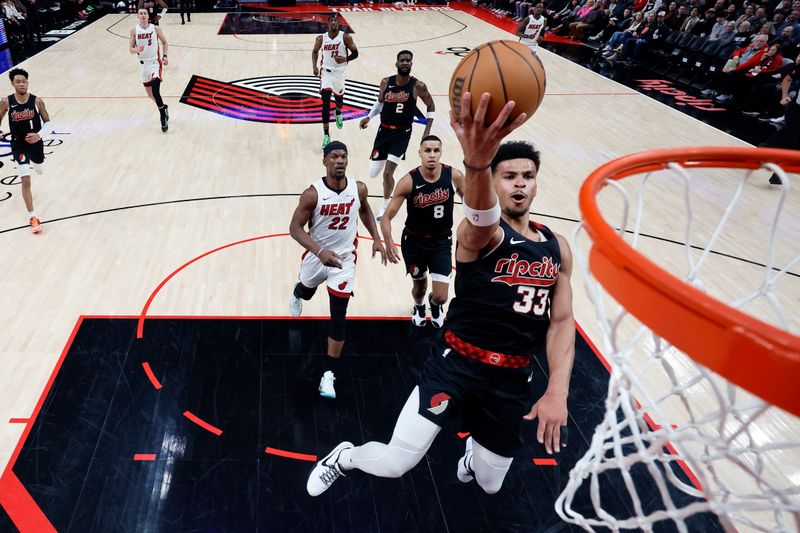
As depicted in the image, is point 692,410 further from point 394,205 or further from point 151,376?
point 151,376

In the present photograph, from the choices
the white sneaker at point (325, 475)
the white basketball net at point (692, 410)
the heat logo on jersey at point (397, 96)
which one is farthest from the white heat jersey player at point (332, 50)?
the white sneaker at point (325, 475)

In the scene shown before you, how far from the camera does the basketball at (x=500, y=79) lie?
206cm

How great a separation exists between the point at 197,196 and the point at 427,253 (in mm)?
3857

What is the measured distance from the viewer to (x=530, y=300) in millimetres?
2889

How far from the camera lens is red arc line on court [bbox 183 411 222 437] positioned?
12.8ft

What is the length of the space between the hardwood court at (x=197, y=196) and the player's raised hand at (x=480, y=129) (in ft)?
7.98

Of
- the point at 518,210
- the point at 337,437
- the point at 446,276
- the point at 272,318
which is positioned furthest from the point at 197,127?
the point at 518,210

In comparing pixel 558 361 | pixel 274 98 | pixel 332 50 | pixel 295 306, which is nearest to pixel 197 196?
pixel 295 306

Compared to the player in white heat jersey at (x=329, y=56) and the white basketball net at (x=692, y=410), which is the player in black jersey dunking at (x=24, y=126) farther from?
the white basketball net at (x=692, y=410)

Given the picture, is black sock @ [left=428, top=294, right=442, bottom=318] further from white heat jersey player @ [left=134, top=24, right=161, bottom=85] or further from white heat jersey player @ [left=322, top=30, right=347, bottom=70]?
white heat jersey player @ [left=134, top=24, right=161, bottom=85]

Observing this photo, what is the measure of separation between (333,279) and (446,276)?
107 centimetres

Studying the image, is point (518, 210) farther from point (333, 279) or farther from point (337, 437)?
point (337, 437)

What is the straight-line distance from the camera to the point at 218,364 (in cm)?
451

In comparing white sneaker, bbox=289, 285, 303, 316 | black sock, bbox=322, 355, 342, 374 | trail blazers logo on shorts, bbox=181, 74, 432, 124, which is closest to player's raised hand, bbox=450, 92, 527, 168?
black sock, bbox=322, 355, 342, 374
